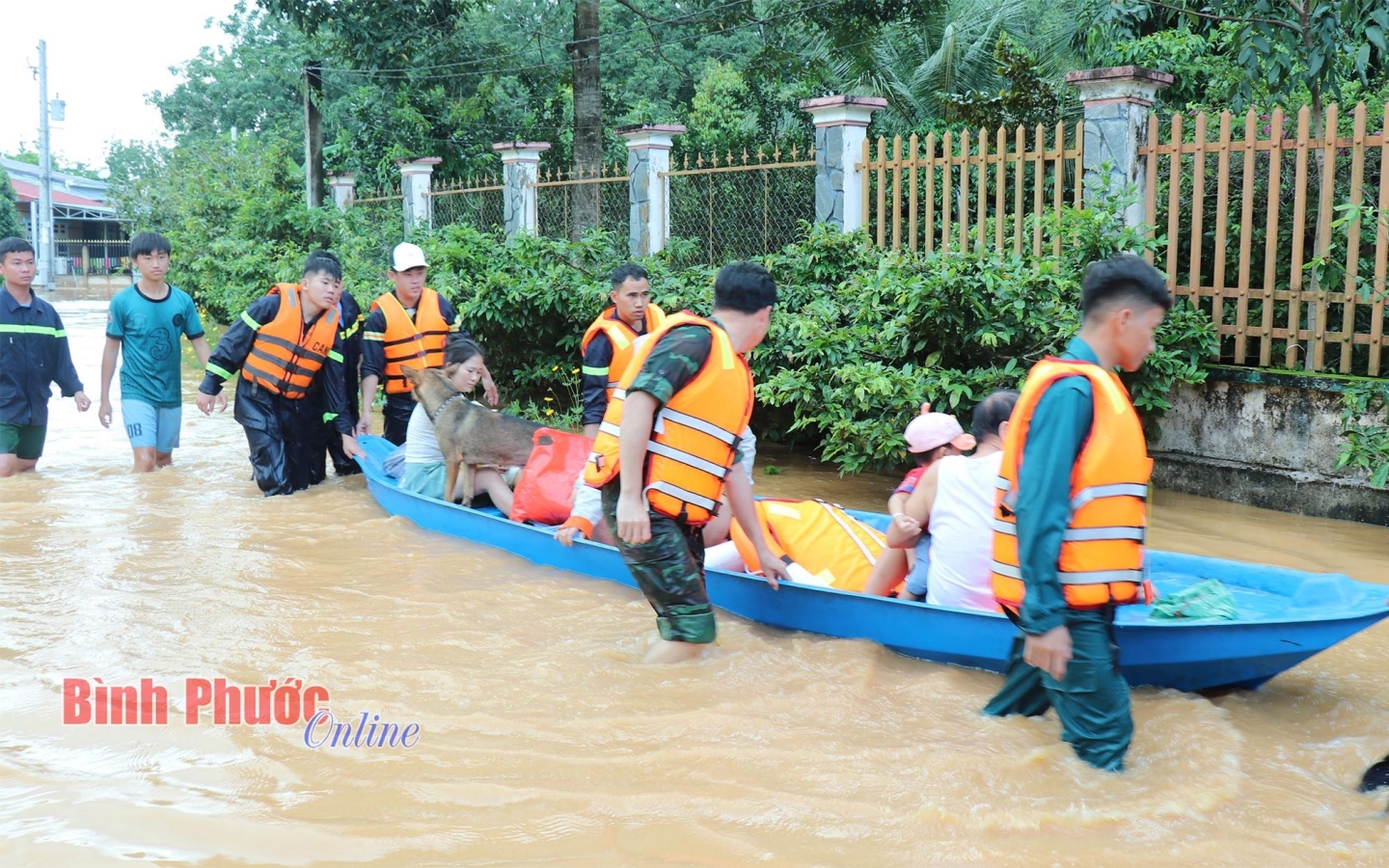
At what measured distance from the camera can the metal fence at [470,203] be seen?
15859 millimetres

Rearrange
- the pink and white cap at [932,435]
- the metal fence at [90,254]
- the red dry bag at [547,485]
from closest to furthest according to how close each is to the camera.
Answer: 1. the pink and white cap at [932,435]
2. the red dry bag at [547,485]
3. the metal fence at [90,254]

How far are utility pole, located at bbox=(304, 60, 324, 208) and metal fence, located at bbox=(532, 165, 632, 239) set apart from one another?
632 cm

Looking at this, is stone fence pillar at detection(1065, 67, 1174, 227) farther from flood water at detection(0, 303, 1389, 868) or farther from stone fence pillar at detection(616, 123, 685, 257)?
stone fence pillar at detection(616, 123, 685, 257)

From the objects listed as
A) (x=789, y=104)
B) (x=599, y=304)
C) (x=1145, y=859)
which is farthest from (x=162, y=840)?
(x=789, y=104)

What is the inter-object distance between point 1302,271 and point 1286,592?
4.11 meters

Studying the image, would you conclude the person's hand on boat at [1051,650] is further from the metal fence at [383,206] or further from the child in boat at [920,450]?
the metal fence at [383,206]

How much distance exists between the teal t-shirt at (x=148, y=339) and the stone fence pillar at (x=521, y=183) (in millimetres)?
6751

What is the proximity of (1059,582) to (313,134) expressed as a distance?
19432mm

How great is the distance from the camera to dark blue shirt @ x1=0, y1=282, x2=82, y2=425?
27.2 feet

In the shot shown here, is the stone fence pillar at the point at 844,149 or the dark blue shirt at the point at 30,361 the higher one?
the stone fence pillar at the point at 844,149

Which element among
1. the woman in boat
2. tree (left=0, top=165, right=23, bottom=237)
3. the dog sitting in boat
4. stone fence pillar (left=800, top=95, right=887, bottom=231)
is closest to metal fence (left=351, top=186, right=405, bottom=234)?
stone fence pillar (left=800, top=95, right=887, bottom=231)

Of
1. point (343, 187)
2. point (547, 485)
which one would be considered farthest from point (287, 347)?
point (343, 187)

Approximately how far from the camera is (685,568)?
4.57 m

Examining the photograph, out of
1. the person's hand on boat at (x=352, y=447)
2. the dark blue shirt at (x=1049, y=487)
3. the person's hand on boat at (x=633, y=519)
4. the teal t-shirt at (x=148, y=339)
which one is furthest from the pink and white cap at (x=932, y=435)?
the teal t-shirt at (x=148, y=339)
